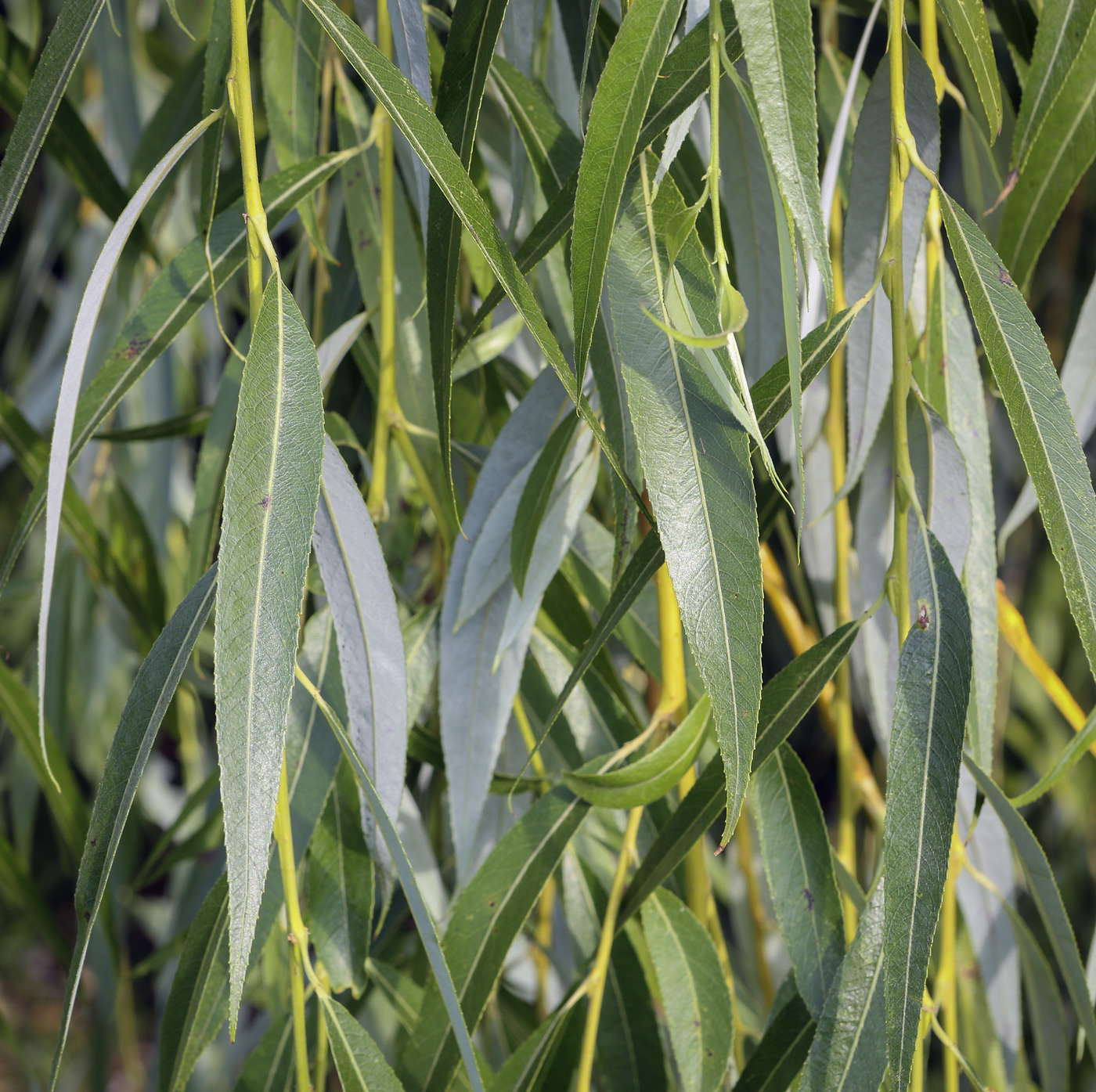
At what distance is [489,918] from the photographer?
422 millimetres

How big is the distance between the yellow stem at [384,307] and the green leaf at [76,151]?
0.17 meters

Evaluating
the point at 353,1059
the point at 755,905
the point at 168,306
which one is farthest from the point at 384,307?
the point at 755,905

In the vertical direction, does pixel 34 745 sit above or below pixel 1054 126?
below

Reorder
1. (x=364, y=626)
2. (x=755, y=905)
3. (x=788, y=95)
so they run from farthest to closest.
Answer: (x=755, y=905) → (x=364, y=626) → (x=788, y=95)

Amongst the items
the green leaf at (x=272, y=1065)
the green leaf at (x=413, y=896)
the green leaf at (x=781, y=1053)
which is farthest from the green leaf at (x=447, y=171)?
the green leaf at (x=272, y=1065)

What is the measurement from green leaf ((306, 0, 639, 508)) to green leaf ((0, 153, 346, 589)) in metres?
0.09

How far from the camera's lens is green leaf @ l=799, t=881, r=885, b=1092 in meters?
0.35

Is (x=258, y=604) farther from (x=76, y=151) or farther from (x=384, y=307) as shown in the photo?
(x=76, y=151)

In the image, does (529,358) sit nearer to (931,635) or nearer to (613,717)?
(613,717)

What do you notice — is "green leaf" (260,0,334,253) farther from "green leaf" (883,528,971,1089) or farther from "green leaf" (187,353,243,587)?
"green leaf" (883,528,971,1089)

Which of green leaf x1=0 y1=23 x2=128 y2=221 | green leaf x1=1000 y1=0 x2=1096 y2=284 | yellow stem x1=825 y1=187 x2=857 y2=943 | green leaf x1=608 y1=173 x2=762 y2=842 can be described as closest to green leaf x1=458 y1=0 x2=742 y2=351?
green leaf x1=608 y1=173 x2=762 y2=842

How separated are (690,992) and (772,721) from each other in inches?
5.0

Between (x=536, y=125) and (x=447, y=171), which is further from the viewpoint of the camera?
(x=536, y=125)

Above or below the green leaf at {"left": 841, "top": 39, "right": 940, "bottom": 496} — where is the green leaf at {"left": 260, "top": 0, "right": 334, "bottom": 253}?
above
